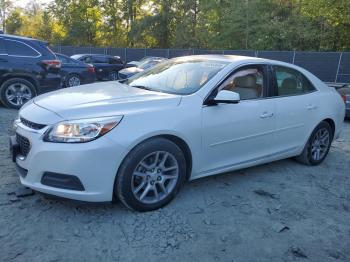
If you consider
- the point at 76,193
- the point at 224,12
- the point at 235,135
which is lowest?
the point at 76,193

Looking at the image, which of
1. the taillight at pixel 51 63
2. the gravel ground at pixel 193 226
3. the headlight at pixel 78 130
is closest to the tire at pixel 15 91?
the taillight at pixel 51 63

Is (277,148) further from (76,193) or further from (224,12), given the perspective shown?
(224,12)

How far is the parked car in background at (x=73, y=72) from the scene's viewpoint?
12.4m

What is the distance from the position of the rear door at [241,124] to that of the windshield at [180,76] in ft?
0.76

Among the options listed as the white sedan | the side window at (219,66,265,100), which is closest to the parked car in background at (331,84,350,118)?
the white sedan

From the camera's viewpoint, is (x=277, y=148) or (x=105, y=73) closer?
(x=277, y=148)

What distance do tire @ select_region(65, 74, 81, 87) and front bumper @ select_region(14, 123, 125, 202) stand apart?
9.61m

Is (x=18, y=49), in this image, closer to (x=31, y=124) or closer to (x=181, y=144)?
(x=31, y=124)

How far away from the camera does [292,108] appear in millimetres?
4719

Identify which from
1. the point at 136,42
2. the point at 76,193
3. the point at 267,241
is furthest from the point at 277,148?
the point at 136,42

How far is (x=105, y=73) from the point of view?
18938 mm

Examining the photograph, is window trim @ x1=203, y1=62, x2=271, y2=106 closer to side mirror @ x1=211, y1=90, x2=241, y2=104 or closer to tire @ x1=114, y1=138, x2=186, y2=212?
side mirror @ x1=211, y1=90, x2=241, y2=104

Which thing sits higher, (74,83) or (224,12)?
(224,12)

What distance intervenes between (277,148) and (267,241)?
1713 millimetres
